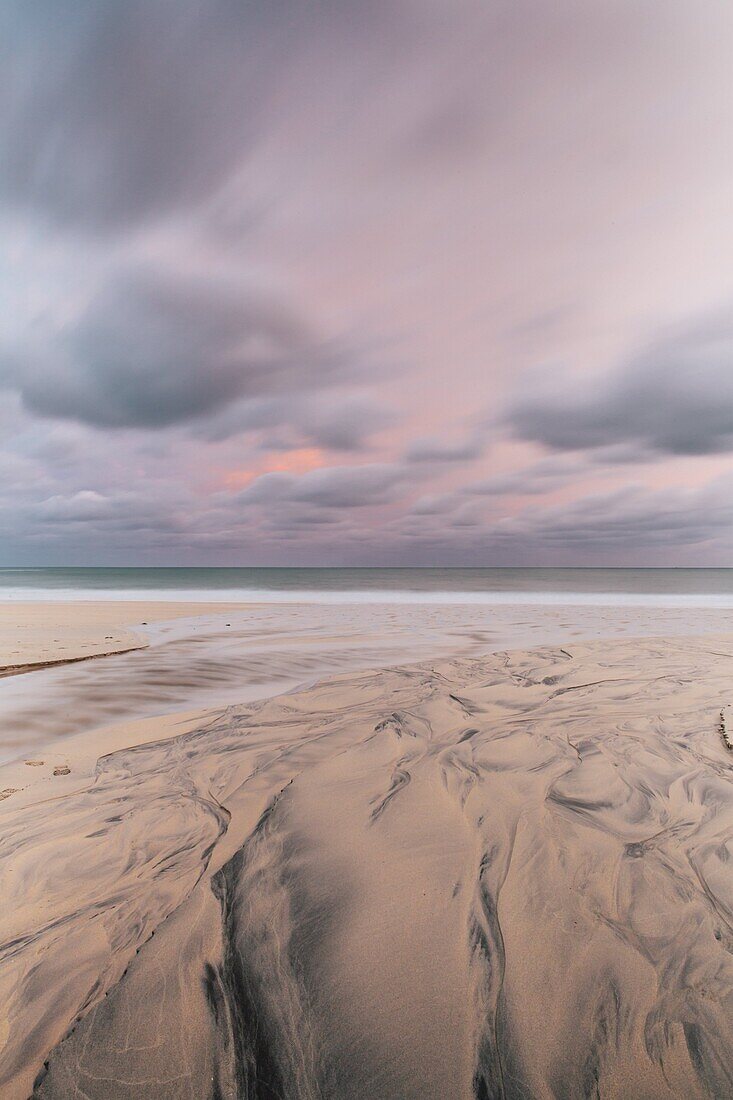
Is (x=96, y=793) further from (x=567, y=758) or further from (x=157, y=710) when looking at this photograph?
(x=567, y=758)

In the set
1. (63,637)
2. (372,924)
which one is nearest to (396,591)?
(63,637)

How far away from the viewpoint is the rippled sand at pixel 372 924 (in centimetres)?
170

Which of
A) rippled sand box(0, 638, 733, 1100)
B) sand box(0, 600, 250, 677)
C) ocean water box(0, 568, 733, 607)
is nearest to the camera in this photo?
rippled sand box(0, 638, 733, 1100)

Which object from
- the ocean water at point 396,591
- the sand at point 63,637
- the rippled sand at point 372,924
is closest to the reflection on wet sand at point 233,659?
the sand at point 63,637

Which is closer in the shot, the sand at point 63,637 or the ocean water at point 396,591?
the sand at point 63,637

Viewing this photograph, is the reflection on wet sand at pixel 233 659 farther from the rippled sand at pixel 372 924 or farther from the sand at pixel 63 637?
the rippled sand at pixel 372 924

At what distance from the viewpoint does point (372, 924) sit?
2.30 metres

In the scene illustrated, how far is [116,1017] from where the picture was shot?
1.83m

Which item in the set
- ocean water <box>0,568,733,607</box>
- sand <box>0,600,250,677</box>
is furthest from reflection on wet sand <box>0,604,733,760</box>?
ocean water <box>0,568,733,607</box>

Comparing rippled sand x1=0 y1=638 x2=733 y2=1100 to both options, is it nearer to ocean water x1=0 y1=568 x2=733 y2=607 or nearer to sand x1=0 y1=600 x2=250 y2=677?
sand x1=0 y1=600 x2=250 y2=677

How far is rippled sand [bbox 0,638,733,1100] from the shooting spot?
5.58ft

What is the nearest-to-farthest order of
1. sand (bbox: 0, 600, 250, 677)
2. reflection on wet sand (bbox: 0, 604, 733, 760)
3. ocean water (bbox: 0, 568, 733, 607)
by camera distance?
reflection on wet sand (bbox: 0, 604, 733, 760) < sand (bbox: 0, 600, 250, 677) < ocean water (bbox: 0, 568, 733, 607)

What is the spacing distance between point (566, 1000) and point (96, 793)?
3.30m

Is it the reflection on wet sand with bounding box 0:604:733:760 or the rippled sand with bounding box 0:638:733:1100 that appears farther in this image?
the reflection on wet sand with bounding box 0:604:733:760
